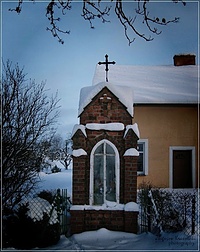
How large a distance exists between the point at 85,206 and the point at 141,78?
990 cm

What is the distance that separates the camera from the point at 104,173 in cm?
731

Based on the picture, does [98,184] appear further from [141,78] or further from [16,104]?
[141,78]

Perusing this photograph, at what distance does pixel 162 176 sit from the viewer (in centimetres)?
1349

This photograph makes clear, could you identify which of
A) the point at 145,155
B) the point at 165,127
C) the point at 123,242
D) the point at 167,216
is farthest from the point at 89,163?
the point at 165,127

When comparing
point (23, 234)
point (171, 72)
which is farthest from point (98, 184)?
point (171, 72)

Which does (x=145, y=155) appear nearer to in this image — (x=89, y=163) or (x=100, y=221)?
(x=89, y=163)

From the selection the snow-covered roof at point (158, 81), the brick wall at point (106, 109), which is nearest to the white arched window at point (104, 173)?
the brick wall at point (106, 109)

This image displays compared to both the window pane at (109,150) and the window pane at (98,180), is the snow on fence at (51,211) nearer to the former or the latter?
the window pane at (98,180)

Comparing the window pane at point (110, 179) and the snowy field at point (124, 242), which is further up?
the window pane at point (110, 179)

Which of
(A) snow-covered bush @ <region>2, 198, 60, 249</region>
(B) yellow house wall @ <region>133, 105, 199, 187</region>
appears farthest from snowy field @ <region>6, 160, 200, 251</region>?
(B) yellow house wall @ <region>133, 105, 199, 187</region>

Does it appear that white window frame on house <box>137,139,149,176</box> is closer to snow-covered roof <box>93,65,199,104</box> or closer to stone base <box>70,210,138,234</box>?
snow-covered roof <box>93,65,199,104</box>

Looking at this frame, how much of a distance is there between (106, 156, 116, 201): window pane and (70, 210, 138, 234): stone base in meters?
0.37

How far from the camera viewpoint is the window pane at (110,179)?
23.8ft

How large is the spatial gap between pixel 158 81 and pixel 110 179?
30.4 feet
